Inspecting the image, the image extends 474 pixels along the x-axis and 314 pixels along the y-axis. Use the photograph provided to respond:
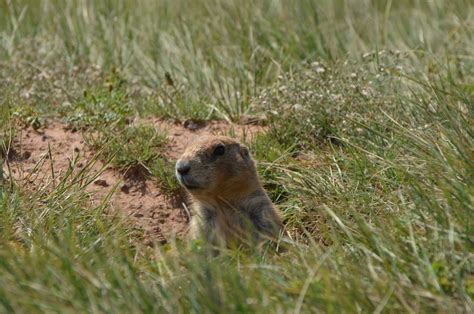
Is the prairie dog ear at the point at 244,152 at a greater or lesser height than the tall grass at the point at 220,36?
greater

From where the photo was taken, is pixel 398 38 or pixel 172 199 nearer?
pixel 172 199

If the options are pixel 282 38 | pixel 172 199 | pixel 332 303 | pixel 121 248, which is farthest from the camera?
pixel 282 38

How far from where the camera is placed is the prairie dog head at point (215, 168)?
5.43 metres

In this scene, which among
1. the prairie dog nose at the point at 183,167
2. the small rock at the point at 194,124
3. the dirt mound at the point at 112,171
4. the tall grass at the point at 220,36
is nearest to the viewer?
the prairie dog nose at the point at 183,167

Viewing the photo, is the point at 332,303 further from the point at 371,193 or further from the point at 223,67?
the point at 223,67

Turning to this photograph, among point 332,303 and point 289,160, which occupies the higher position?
point 332,303

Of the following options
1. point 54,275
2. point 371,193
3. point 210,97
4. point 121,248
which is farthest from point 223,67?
point 54,275

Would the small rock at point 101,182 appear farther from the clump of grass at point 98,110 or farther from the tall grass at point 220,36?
the tall grass at point 220,36

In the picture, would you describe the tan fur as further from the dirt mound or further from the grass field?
the dirt mound

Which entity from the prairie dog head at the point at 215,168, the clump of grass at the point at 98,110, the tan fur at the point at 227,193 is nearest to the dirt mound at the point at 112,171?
the clump of grass at the point at 98,110

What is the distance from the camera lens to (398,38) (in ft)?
28.5

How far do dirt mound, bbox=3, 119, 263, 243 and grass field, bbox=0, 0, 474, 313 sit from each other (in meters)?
0.10

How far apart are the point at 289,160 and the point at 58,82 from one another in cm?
220

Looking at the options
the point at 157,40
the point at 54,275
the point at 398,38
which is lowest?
the point at 398,38
